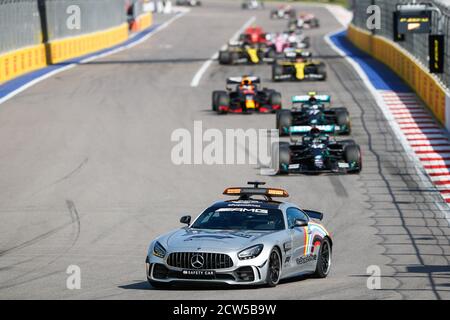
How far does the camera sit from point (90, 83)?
43.2 meters

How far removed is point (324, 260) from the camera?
16.6m

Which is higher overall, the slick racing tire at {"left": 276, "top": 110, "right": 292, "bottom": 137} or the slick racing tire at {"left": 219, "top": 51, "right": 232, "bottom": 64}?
the slick racing tire at {"left": 276, "top": 110, "right": 292, "bottom": 137}

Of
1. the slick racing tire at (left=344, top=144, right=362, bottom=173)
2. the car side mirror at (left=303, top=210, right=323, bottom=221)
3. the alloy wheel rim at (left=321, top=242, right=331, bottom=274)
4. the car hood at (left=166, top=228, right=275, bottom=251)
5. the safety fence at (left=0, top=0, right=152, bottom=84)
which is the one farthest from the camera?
the safety fence at (left=0, top=0, right=152, bottom=84)

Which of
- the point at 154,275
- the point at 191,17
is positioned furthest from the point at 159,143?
the point at 191,17

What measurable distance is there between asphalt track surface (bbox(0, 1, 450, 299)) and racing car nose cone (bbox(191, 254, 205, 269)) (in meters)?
0.32

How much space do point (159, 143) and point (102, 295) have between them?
55.6 ft

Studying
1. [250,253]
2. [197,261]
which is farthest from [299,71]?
[197,261]

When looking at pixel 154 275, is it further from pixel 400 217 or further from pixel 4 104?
pixel 4 104

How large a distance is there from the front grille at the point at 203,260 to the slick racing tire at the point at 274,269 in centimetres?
55

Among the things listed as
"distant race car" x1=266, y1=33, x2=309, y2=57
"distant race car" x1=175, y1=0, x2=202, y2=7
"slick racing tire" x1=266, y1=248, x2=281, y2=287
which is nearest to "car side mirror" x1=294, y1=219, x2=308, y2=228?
"slick racing tire" x1=266, y1=248, x2=281, y2=287

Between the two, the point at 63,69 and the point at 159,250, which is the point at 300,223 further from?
the point at 63,69

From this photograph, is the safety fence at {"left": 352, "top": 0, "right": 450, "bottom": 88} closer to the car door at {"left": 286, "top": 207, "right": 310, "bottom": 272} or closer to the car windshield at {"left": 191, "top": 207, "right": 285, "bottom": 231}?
the car door at {"left": 286, "top": 207, "right": 310, "bottom": 272}

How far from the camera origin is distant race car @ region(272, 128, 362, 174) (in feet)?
88.5
